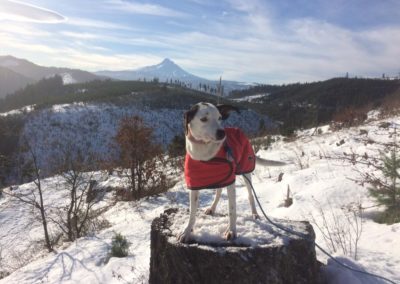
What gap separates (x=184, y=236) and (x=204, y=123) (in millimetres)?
1339

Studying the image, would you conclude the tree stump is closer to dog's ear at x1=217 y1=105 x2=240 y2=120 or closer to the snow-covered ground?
the snow-covered ground

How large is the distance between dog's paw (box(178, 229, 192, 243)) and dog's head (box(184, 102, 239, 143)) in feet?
3.58

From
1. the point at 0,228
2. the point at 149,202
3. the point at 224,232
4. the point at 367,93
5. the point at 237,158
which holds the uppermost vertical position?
the point at 367,93

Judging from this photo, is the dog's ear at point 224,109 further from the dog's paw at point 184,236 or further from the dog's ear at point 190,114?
the dog's paw at point 184,236

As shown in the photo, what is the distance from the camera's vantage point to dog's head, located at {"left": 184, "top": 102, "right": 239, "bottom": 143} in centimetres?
363

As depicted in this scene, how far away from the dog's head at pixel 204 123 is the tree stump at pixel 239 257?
116cm

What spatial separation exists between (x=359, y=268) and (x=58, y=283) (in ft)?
17.2

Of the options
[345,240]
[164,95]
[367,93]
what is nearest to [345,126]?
[345,240]

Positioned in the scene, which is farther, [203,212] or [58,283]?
[58,283]

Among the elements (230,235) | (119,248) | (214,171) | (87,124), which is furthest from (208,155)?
(87,124)

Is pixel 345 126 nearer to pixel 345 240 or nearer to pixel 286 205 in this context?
pixel 286 205

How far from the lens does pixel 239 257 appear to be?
366 centimetres

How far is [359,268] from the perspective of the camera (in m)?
3.93

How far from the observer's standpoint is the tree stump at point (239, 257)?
12.1 ft
